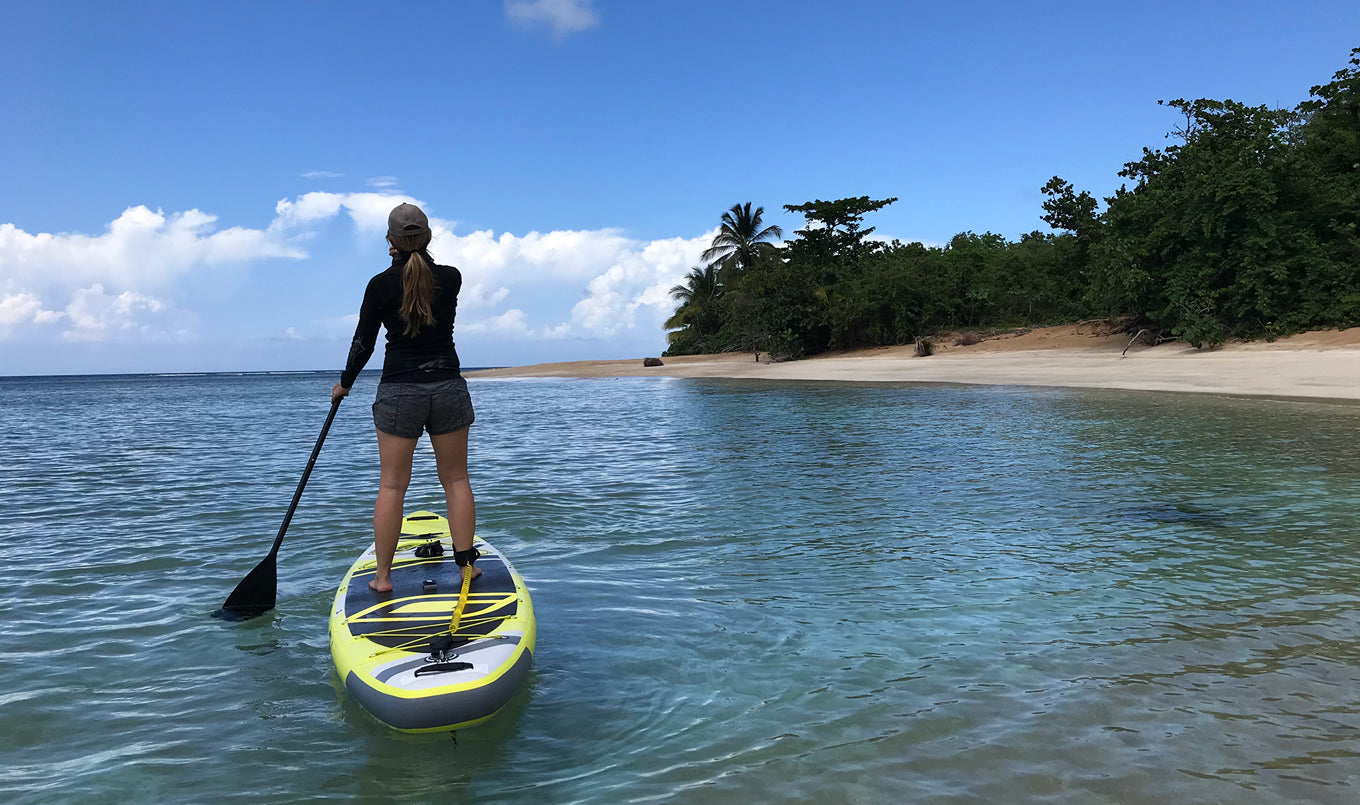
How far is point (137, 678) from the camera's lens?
4.82 metres

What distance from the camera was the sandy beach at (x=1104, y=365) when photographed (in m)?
21.5

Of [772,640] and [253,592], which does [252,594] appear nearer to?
[253,592]

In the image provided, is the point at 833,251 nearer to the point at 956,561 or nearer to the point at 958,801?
the point at 956,561

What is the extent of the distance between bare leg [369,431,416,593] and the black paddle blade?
1361mm

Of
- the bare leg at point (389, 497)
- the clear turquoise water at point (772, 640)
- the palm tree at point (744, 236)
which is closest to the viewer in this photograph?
the clear turquoise water at point (772, 640)

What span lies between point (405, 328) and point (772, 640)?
293 cm

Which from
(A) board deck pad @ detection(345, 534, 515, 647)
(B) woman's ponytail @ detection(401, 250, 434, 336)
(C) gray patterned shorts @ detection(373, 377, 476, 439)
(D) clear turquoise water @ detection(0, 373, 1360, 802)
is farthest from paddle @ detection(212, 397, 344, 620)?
(B) woman's ponytail @ detection(401, 250, 434, 336)

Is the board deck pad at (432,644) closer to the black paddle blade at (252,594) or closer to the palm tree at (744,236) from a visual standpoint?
the black paddle blade at (252,594)

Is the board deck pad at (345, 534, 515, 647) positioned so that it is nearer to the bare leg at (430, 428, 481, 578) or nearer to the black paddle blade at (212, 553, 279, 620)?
the bare leg at (430, 428, 481, 578)

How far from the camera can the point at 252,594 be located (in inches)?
234

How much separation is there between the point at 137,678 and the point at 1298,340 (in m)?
30.7

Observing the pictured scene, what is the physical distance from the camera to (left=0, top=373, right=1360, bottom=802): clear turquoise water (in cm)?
364

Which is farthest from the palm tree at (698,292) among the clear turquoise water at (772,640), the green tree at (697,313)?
the clear turquoise water at (772,640)

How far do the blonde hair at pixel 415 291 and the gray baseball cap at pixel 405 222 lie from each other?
24 millimetres
